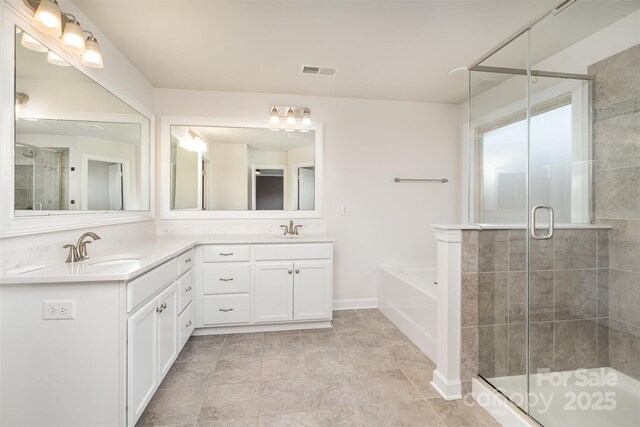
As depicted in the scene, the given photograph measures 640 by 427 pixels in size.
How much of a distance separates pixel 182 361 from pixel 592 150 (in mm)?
3248

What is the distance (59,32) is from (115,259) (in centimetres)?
126

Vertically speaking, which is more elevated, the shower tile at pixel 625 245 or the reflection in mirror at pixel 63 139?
the reflection in mirror at pixel 63 139

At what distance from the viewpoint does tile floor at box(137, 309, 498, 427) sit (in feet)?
5.18

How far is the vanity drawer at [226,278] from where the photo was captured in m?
2.54

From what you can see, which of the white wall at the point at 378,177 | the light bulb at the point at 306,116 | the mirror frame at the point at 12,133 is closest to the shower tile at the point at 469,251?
the white wall at the point at 378,177

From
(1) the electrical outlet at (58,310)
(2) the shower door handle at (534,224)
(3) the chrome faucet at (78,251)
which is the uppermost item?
(2) the shower door handle at (534,224)

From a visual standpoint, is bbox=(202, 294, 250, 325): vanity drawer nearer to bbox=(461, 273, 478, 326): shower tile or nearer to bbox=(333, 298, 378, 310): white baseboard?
bbox=(333, 298, 378, 310): white baseboard

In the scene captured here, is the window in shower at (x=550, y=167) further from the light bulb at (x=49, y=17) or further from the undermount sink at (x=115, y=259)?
the light bulb at (x=49, y=17)

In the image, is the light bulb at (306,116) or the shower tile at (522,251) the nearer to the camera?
the shower tile at (522,251)

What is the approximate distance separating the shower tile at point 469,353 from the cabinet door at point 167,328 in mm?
1810

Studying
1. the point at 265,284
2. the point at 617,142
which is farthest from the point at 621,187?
the point at 265,284

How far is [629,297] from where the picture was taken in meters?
1.77

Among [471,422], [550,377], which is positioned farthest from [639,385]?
[471,422]

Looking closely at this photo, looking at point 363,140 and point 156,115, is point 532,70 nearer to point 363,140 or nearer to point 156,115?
point 363,140
